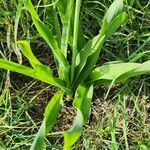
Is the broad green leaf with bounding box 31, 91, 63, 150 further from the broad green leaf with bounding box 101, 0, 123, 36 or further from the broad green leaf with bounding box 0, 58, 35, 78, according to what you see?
the broad green leaf with bounding box 101, 0, 123, 36

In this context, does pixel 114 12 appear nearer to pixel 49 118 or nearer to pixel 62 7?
pixel 62 7

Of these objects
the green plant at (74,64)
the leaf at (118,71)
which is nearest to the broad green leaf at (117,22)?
the green plant at (74,64)

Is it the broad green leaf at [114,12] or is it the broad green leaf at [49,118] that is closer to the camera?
the broad green leaf at [49,118]

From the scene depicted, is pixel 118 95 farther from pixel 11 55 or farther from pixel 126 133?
pixel 11 55

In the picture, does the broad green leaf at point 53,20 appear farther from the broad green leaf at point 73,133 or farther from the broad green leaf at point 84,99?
the broad green leaf at point 73,133

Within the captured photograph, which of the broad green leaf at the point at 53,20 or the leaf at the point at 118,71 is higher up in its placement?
the broad green leaf at the point at 53,20

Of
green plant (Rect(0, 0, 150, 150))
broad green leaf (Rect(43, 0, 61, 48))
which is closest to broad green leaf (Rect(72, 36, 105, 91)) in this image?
green plant (Rect(0, 0, 150, 150))

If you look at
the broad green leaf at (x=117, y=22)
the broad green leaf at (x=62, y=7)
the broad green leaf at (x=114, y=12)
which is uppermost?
the broad green leaf at (x=62, y=7)

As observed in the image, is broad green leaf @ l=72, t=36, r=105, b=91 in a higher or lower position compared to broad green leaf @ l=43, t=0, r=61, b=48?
lower
